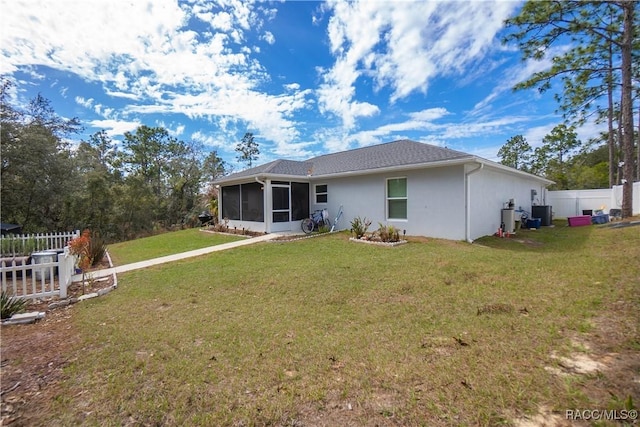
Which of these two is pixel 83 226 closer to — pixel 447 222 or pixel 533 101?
pixel 447 222

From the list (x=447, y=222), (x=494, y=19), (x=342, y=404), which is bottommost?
(x=342, y=404)

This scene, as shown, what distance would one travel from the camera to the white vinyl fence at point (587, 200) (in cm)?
1451

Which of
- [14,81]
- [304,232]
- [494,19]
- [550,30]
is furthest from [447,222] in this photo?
[14,81]

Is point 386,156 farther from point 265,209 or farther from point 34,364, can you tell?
point 34,364

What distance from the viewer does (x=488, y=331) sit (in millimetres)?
3084

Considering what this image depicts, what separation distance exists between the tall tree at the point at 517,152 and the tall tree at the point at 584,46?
2152 cm

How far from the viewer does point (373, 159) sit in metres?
12.2

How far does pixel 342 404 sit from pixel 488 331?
78.5 inches

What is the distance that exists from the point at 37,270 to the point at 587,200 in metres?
24.7

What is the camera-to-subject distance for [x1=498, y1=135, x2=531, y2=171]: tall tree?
1324 inches

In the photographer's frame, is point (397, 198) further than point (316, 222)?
No

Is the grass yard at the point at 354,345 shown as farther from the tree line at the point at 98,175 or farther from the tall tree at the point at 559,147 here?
the tall tree at the point at 559,147

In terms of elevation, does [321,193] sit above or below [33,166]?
below

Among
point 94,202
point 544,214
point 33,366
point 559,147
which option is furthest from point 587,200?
point 94,202
